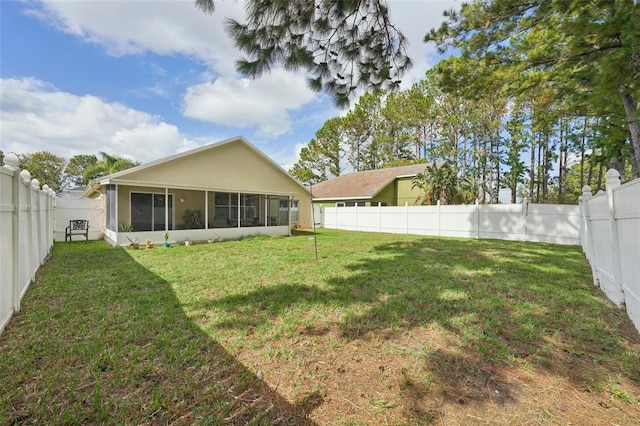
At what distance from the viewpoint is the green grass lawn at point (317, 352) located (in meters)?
2.12

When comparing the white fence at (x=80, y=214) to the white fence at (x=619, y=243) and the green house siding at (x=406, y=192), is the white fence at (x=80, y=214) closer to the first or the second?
the white fence at (x=619, y=243)

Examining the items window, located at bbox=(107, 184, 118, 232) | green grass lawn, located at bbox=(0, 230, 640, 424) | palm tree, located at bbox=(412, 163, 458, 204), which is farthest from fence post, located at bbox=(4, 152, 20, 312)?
palm tree, located at bbox=(412, 163, 458, 204)

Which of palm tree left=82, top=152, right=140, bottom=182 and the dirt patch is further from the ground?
palm tree left=82, top=152, right=140, bottom=182

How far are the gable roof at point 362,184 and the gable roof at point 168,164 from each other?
7.28m

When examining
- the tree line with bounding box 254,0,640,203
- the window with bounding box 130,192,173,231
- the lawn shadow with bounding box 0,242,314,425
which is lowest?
the lawn shadow with bounding box 0,242,314,425

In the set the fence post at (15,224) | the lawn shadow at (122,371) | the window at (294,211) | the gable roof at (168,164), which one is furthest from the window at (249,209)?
the fence post at (15,224)

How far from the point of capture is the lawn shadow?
2057mm

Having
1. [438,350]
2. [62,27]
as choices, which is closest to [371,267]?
[438,350]

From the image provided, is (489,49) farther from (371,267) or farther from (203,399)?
(203,399)

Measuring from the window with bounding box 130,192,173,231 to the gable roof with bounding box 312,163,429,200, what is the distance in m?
12.9

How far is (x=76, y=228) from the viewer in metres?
11.4

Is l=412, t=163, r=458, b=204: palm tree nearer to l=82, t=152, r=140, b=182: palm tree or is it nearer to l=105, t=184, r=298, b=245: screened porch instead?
l=105, t=184, r=298, b=245: screened porch

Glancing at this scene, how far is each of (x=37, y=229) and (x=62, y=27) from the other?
16.1ft

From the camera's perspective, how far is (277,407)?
2.16m
